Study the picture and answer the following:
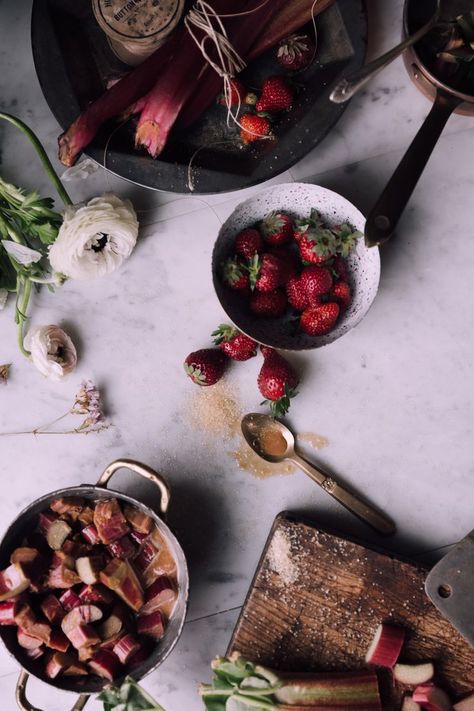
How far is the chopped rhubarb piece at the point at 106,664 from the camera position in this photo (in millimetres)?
1297

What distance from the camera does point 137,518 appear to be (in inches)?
52.5

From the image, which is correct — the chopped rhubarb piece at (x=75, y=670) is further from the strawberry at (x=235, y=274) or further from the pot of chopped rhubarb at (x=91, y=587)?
the strawberry at (x=235, y=274)

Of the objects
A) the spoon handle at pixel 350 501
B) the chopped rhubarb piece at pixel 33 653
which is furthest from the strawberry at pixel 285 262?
the chopped rhubarb piece at pixel 33 653

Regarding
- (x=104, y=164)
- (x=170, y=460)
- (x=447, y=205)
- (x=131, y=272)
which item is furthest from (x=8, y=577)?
(x=447, y=205)

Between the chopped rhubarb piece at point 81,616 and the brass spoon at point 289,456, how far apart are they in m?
0.42

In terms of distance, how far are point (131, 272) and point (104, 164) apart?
240 mm

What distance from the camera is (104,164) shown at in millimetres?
1326

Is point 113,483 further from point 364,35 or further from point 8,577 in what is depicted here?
point 364,35

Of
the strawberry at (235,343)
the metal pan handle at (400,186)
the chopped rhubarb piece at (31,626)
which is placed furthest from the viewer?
the strawberry at (235,343)

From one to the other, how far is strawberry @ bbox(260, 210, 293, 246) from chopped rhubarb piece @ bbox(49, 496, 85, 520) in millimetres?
600

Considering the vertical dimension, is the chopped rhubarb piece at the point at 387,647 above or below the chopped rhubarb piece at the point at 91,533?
below

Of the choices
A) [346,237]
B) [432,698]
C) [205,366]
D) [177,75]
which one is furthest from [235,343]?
[432,698]

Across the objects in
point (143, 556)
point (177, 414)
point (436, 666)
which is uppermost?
point (177, 414)

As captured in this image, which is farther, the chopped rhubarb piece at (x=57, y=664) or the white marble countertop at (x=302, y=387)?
the white marble countertop at (x=302, y=387)
